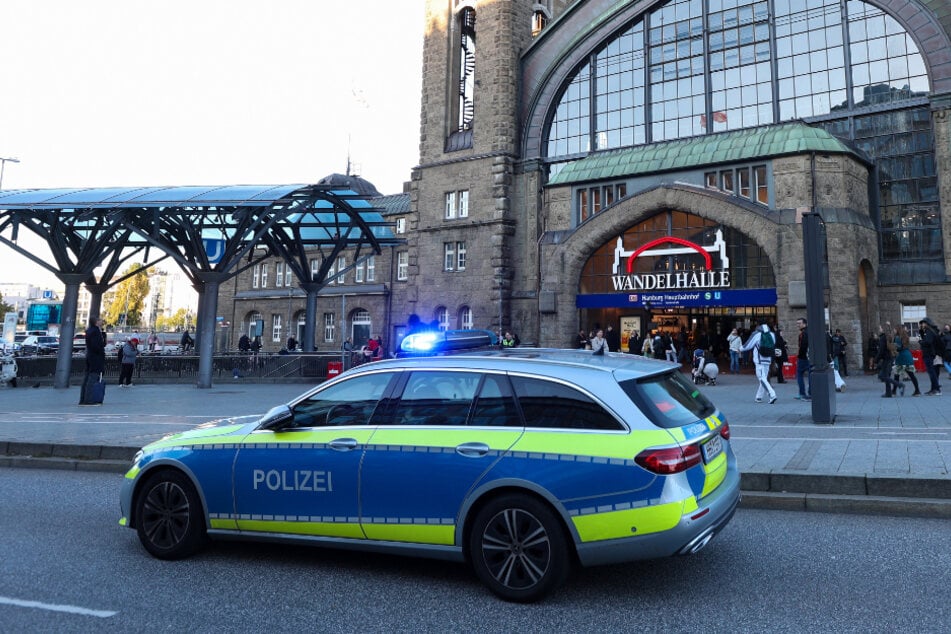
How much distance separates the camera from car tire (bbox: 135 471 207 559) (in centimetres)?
487

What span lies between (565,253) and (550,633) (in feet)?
90.4

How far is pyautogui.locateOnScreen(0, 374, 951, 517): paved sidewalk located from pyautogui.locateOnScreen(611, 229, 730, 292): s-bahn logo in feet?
28.9

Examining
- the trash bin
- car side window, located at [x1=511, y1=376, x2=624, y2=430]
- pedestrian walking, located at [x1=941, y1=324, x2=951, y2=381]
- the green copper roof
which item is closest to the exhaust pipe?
car side window, located at [x1=511, y1=376, x2=624, y2=430]

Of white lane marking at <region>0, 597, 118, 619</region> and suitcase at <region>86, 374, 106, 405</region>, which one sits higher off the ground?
suitcase at <region>86, 374, 106, 405</region>

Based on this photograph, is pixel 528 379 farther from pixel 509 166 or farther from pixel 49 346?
pixel 49 346

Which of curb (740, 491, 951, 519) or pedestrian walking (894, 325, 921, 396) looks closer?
curb (740, 491, 951, 519)

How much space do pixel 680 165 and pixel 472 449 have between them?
26579mm

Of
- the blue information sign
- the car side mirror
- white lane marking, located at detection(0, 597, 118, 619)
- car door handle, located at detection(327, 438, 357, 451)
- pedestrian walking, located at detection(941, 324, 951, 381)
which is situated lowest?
white lane marking, located at detection(0, 597, 118, 619)

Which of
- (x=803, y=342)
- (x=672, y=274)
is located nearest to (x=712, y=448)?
(x=803, y=342)

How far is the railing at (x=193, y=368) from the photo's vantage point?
989 inches

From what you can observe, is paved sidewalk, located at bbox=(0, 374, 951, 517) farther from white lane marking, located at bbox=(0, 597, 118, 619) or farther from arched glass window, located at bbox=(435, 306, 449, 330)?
arched glass window, located at bbox=(435, 306, 449, 330)

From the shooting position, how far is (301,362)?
82.4ft

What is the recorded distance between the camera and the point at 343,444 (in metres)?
4.47

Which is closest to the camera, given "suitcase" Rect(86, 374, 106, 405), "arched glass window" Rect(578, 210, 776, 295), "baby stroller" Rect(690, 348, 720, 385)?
"suitcase" Rect(86, 374, 106, 405)
